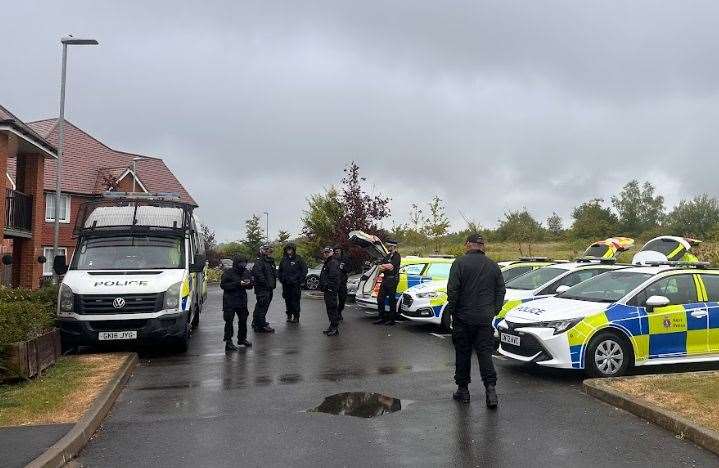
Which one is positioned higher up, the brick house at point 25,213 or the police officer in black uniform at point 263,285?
the brick house at point 25,213

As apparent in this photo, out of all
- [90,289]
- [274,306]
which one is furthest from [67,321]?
[274,306]

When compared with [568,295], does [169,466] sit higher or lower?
lower

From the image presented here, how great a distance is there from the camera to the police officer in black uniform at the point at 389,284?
46.4 ft

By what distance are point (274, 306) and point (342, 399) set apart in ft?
45.8

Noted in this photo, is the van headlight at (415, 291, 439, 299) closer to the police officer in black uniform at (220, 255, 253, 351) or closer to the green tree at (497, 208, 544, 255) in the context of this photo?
the police officer in black uniform at (220, 255, 253, 351)

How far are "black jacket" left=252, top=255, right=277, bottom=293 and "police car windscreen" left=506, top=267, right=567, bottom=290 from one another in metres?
4.89

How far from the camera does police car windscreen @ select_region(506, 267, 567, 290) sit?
469 inches

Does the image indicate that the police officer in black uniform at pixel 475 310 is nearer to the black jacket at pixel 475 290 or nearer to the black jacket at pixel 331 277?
the black jacket at pixel 475 290

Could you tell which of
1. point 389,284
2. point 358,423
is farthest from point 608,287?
point 389,284

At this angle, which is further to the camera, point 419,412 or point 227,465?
point 419,412

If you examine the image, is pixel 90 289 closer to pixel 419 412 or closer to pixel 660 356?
pixel 419 412

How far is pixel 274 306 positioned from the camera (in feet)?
69.3

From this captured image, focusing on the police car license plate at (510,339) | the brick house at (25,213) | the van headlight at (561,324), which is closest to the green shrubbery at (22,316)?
the police car license plate at (510,339)

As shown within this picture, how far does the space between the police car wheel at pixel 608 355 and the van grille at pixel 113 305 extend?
661 centimetres
